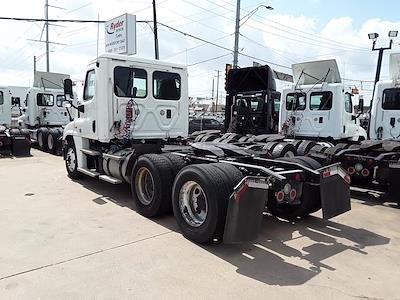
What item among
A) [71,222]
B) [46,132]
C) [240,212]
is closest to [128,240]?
[71,222]

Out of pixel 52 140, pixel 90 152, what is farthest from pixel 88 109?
pixel 52 140

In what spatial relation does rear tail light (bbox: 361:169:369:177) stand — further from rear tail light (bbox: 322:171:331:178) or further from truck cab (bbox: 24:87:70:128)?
truck cab (bbox: 24:87:70:128)

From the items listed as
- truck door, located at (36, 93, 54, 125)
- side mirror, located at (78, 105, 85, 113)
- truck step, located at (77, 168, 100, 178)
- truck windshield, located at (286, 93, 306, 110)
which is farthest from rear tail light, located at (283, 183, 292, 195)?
truck door, located at (36, 93, 54, 125)

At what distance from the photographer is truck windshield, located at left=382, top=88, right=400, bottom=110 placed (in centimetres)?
934

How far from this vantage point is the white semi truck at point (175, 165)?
4504 mm

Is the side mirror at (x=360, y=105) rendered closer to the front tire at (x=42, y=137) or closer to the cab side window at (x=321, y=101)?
the cab side window at (x=321, y=101)

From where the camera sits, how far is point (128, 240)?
4930 mm

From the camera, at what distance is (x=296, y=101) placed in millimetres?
11266

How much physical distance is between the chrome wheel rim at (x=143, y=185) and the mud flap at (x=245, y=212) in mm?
2173

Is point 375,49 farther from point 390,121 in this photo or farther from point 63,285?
point 63,285

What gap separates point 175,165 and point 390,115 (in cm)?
640

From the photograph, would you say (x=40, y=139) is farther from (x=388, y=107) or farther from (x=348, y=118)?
(x=388, y=107)

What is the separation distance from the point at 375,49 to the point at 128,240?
64.1 ft

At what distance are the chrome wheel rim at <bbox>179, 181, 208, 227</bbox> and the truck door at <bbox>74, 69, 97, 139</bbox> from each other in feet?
10.8
